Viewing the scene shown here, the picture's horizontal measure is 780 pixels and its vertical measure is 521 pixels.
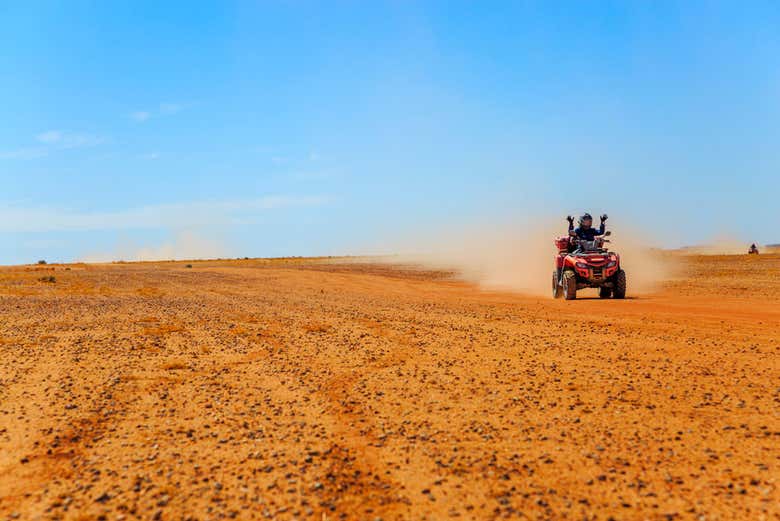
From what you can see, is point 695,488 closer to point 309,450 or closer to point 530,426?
point 530,426

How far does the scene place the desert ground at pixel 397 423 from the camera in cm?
507

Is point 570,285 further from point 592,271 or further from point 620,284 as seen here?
point 620,284

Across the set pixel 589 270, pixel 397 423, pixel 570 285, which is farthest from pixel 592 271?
pixel 397 423

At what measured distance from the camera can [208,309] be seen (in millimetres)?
20797

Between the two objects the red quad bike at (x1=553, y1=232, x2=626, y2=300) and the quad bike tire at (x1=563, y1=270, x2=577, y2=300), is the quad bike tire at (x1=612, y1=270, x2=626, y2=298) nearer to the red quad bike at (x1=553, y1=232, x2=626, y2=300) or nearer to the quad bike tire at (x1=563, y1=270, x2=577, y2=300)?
the red quad bike at (x1=553, y1=232, x2=626, y2=300)

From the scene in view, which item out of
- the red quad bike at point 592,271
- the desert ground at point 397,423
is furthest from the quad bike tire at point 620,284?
the desert ground at point 397,423

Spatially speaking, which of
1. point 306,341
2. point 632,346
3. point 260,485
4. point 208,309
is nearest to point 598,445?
point 260,485

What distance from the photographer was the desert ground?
5.07 m

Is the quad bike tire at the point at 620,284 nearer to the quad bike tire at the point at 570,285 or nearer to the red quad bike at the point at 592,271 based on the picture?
the red quad bike at the point at 592,271

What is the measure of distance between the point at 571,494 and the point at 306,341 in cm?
873

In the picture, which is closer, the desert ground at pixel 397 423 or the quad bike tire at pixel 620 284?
the desert ground at pixel 397 423

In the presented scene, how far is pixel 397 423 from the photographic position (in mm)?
7078

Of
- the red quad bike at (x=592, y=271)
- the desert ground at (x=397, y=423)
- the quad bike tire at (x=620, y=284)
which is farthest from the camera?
the quad bike tire at (x=620, y=284)

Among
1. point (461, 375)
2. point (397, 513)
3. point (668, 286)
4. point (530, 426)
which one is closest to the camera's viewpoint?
point (397, 513)
